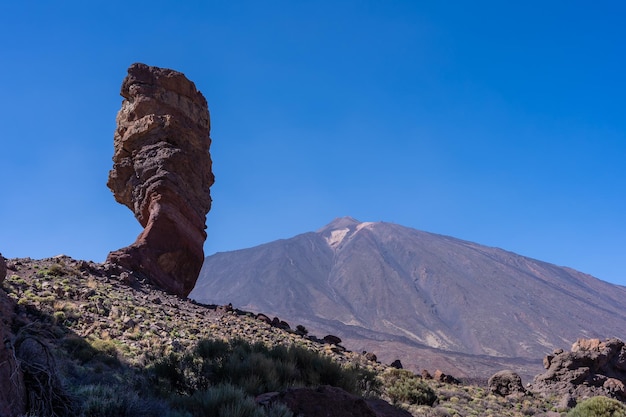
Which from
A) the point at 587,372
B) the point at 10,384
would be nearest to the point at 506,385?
the point at 587,372

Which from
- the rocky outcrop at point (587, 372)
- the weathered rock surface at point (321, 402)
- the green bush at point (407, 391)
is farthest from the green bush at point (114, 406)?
the rocky outcrop at point (587, 372)

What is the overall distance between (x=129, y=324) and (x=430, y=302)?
150m

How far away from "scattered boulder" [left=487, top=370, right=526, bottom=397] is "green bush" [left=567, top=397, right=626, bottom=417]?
556 centimetres

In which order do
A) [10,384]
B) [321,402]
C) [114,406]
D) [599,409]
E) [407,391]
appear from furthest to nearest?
[599,409], [407,391], [321,402], [114,406], [10,384]

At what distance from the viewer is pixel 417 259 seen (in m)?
195

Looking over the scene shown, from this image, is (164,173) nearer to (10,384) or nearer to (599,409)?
(10,384)

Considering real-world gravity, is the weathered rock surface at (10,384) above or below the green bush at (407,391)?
above

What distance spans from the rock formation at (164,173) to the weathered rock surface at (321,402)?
15295 mm

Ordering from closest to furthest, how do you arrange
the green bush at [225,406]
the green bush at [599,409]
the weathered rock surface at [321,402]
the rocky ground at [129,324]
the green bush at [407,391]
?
the green bush at [225,406], the weathered rock surface at [321,402], the rocky ground at [129,324], the green bush at [407,391], the green bush at [599,409]

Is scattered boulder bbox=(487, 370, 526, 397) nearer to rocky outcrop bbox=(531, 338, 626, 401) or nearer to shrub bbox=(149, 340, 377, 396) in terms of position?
rocky outcrop bbox=(531, 338, 626, 401)

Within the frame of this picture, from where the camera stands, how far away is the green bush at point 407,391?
14748 millimetres

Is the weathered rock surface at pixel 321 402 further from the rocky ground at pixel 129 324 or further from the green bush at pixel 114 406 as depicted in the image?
the rocky ground at pixel 129 324

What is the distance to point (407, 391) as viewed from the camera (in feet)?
50.0

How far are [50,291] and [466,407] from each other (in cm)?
1367
